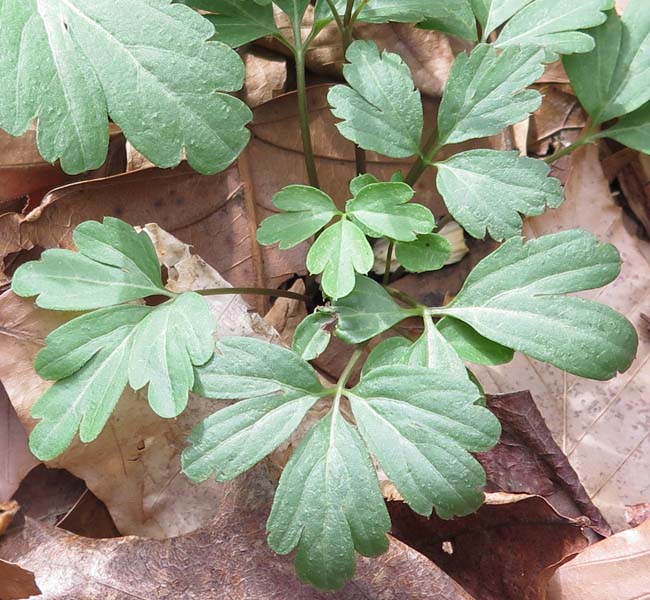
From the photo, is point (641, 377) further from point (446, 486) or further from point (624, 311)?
point (446, 486)

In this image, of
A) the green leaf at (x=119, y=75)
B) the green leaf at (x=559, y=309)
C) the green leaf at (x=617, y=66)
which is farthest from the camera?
the green leaf at (x=617, y=66)

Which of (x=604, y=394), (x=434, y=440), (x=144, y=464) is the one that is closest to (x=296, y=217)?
(x=434, y=440)

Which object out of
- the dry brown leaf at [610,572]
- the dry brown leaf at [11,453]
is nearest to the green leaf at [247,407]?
the dry brown leaf at [11,453]

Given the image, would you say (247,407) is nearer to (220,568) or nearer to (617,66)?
(220,568)

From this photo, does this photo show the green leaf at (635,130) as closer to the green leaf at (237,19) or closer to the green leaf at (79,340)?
the green leaf at (237,19)

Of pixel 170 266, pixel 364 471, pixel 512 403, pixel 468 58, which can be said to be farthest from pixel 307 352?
pixel 468 58

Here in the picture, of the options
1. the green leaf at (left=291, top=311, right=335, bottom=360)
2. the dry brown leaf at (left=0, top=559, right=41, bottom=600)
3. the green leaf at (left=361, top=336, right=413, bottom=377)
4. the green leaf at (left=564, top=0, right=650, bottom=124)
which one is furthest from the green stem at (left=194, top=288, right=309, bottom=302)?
the green leaf at (left=564, top=0, right=650, bottom=124)
